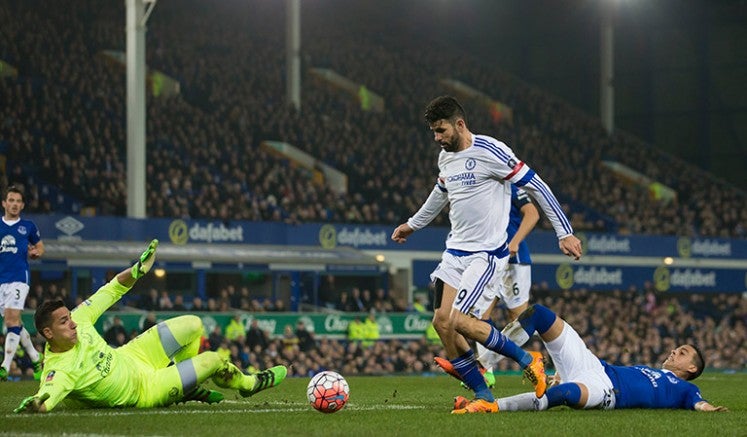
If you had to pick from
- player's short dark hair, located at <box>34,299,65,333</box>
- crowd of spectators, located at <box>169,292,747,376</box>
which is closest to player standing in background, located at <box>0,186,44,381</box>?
player's short dark hair, located at <box>34,299,65,333</box>

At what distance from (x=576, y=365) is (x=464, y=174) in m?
1.81

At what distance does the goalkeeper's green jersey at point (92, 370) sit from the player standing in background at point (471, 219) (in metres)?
2.48

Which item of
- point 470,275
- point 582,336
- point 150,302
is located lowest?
point 582,336

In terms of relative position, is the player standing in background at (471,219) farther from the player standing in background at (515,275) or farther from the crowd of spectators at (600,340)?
the crowd of spectators at (600,340)

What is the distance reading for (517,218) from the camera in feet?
43.4

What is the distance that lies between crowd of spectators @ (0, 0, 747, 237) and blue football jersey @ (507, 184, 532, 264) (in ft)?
52.9

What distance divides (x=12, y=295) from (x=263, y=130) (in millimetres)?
22049

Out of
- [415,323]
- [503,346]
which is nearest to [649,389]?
[503,346]

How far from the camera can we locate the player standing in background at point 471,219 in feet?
32.8

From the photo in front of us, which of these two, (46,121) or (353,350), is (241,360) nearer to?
(353,350)

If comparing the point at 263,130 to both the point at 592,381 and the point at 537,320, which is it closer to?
the point at 537,320

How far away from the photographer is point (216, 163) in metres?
33.0

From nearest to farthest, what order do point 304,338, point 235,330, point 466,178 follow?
point 466,178
point 235,330
point 304,338

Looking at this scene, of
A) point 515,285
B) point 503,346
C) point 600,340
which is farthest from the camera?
point 600,340
